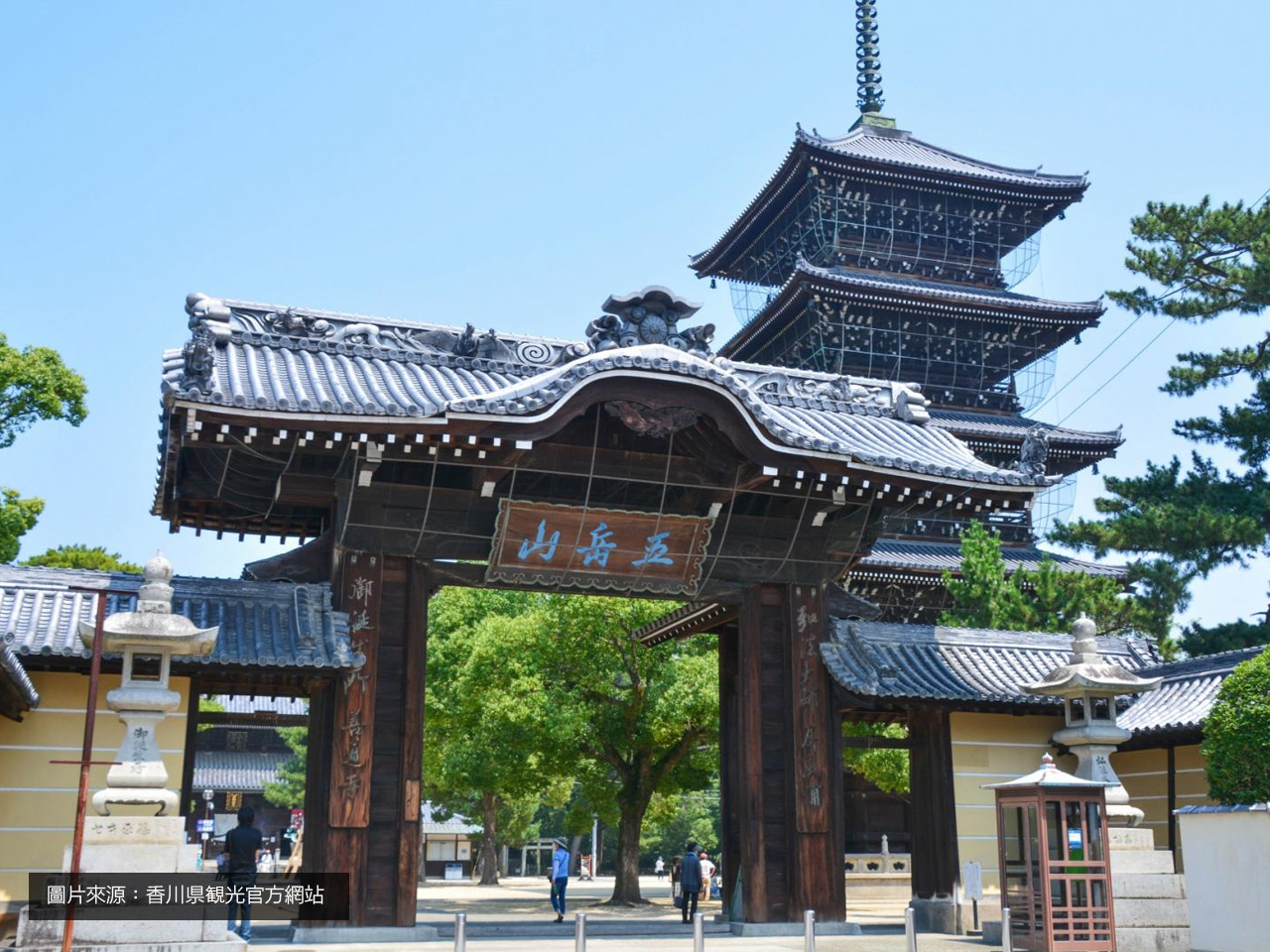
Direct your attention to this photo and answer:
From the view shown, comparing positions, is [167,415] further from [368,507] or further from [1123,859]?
[1123,859]

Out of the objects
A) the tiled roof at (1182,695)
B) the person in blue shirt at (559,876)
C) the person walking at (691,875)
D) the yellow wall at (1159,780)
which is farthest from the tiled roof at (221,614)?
the person in blue shirt at (559,876)

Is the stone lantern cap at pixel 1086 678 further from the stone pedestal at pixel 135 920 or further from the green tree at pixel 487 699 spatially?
the green tree at pixel 487 699

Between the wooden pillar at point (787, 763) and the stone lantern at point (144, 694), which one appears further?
the wooden pillar at point (787, 763)

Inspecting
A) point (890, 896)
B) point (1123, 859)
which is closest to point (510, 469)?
point (1123, 859)

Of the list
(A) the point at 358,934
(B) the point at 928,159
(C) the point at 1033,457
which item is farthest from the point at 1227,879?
(B) the point at 928,159

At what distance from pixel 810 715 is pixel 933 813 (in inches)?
106

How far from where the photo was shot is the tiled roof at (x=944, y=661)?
16781mm

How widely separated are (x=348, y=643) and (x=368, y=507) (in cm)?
172

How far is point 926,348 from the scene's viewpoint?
3703 centimetres

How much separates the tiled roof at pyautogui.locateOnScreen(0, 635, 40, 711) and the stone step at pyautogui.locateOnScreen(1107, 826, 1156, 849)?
39.8ft

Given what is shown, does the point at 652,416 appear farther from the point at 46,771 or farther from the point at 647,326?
the point at 46,771

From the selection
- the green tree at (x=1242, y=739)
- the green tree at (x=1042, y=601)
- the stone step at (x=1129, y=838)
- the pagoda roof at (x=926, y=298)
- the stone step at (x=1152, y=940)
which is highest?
the pagoda roof at (x=926, y=298)

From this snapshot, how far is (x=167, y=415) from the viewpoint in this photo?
14.2 m

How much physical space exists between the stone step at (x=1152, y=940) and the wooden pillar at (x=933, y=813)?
3.18 meters
